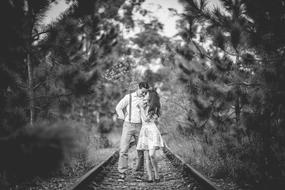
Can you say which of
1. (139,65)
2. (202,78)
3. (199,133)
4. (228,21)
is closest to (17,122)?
(228,21)

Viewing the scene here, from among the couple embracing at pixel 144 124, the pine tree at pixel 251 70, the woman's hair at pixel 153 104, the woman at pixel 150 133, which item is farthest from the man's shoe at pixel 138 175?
the pine tree at pixel 251 70

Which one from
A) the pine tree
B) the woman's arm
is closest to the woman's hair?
the woman's arm

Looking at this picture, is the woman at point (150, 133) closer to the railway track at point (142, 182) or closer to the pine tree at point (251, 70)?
the railway track at point (142, 182)

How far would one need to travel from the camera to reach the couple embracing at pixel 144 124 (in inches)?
210

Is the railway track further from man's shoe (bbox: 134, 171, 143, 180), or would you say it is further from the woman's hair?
the woman's hair

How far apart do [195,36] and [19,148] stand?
523 cm

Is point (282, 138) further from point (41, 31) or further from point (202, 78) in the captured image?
point (41, 31)

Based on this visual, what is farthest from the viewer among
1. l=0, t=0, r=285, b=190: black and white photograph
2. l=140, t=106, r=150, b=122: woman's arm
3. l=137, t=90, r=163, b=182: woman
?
l=140, t=106, r=150, b=122: woman's arm

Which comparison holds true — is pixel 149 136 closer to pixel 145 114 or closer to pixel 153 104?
pixel 145 114

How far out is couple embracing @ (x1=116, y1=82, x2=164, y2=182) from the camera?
5336 mm

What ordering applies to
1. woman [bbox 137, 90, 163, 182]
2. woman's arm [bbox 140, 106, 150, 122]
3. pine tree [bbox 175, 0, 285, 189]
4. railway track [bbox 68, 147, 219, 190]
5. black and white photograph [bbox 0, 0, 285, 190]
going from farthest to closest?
woman's arm [bbox 140, 106, 150, 122] < woman [bbox 137, 90, 163, 182] < railway track [bbox 68, 147, 219, 190] < pine tree [bbox 175, 0, 285, 189] < black and white photograph [bbox 0, 0, 285, 190]

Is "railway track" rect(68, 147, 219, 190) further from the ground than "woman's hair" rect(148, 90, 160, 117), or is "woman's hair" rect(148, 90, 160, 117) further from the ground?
"woman's hair" rect(148, 90, 160, 117)

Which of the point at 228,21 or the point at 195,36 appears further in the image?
the point at 195,36

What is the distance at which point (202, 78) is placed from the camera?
6.07m
